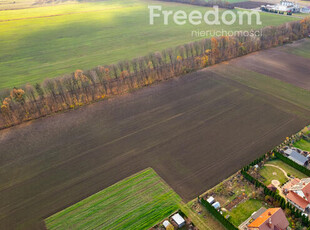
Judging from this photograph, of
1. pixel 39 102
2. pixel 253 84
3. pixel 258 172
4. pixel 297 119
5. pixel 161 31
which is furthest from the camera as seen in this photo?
pixel 161 31

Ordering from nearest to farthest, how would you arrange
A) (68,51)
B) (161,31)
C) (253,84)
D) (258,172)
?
(258,172)
(253,84)
(68,51)
(161,31)

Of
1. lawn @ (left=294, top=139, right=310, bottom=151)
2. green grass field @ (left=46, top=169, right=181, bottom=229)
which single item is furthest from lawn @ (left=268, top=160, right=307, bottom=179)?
green grass field @ (left=46, top=169, right=181, bottom=229)

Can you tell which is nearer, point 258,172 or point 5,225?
point 5,225

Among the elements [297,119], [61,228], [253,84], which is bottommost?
[61,228]

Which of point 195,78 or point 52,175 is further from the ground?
point 195,78

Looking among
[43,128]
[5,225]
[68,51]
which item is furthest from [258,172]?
[68,51]

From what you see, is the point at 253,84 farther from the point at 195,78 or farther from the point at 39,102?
the point at 39,102

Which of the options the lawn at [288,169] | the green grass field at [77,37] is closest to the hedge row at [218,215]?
the lawn at [288,169]
